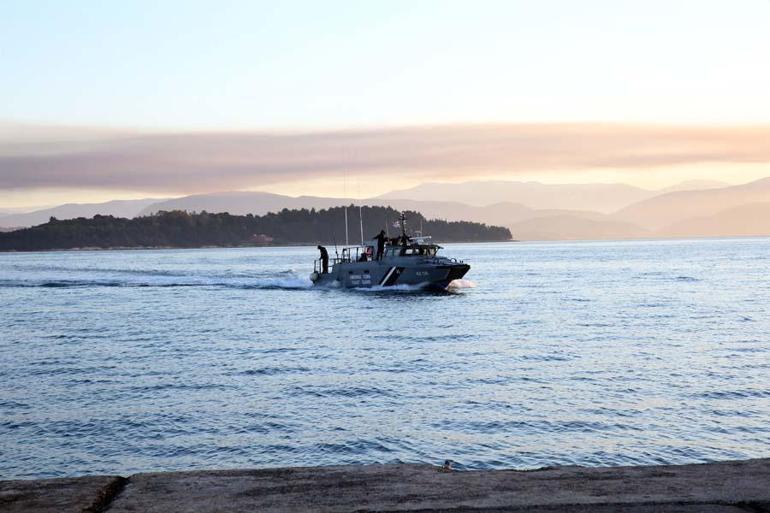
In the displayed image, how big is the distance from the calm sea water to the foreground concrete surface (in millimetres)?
9907

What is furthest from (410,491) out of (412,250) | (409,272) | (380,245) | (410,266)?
(380,245)

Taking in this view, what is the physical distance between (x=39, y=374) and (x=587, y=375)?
667 inches

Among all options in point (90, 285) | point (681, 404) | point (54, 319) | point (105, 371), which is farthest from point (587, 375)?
point (90, 285)

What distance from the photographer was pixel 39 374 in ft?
89.1

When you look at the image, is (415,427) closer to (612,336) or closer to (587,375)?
(587,375)

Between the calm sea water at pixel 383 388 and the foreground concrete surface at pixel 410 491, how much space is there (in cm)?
991

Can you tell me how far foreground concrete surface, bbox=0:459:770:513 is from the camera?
4.58 meters

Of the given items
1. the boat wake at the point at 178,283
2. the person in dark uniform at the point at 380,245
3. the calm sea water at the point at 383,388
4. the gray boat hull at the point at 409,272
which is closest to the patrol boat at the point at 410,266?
the gray boat hull at the point at 409,272

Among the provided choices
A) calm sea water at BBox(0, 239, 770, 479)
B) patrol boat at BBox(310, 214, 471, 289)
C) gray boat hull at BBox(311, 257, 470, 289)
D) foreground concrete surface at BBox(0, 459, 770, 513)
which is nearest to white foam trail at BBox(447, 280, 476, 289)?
gray boat hull at BBox(311, 257, 470, 289)

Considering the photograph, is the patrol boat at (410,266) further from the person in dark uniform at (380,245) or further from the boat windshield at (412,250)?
the person in dark uniform at (380,245)

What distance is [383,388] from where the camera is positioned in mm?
23625

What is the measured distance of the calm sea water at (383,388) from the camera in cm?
1617

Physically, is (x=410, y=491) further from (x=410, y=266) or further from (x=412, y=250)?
(x=412, y=250)

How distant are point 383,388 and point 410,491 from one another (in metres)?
18.9
